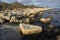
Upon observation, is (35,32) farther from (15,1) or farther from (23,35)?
(15,1)

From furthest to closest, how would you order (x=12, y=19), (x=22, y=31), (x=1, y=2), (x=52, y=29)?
(x=1, y=2), (x=12, y=19), (x=52, y=29), (x=22, y=31)

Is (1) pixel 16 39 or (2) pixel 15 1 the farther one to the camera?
(2) pixel 15 1

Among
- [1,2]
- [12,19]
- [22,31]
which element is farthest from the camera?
[1,2]

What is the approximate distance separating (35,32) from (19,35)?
23.8 inches

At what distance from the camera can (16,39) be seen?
7.21 meters

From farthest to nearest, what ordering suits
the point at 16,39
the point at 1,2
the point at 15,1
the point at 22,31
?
the point at 15,1 → the point at 1,2 → the point at 22,31 → the point at 16,39

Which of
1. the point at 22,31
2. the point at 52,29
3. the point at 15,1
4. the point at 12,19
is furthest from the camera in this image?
the point at 15,1

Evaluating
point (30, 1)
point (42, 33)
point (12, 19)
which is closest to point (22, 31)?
point (42, 33)

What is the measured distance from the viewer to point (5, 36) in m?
7.52

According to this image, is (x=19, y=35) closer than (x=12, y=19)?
Yes

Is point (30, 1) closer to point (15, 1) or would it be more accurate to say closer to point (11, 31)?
point (15, 1)

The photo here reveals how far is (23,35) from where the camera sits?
753 cm

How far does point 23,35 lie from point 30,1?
1438 cm

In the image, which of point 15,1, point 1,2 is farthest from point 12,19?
point 15,1
